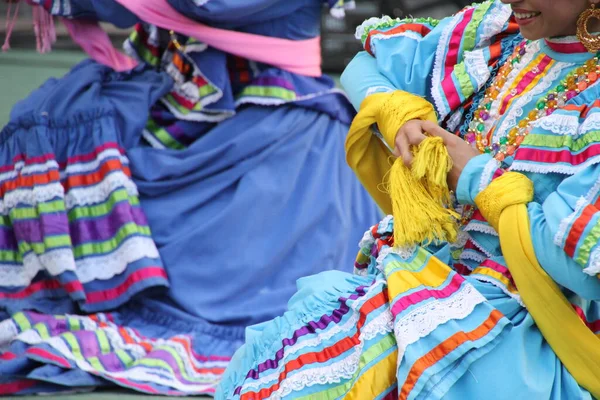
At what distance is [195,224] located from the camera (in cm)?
290

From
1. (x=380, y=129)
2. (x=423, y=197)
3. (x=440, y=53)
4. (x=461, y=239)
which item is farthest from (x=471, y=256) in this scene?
(x=440, y=53)

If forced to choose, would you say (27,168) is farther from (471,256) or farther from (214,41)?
(471,256)

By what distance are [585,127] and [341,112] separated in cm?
171

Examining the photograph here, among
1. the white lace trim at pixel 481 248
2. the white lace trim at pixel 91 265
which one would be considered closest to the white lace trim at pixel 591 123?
the white lace trim at pixel 481 248

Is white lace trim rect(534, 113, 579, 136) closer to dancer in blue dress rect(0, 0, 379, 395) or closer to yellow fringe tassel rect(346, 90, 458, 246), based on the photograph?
yellow fringe tassel rect(346, 90, 458, 246)

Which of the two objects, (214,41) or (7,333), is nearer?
(7,333)

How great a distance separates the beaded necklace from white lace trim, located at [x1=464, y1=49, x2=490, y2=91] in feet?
0.07

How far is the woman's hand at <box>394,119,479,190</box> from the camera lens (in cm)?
154

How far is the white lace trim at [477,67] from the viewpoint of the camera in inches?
66.6

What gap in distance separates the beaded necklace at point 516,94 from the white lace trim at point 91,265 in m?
1.31

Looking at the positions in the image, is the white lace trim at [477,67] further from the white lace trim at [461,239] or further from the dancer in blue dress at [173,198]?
the dancer in blue dress at [173,198]

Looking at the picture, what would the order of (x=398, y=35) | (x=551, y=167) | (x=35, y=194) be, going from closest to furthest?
1. (x=551, y=167)
2. (x=398, y=35)
3. (x=35, y=194)

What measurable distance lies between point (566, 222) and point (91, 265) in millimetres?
1694

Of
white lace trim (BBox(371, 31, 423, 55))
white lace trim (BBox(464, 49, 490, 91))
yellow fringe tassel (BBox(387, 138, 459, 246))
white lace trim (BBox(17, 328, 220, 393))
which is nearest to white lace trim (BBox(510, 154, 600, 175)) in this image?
yellow fringe tassel (BBox(387, 138, 459, 246))
